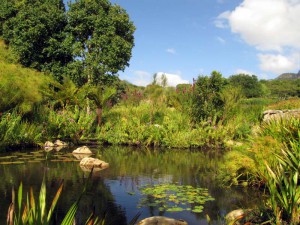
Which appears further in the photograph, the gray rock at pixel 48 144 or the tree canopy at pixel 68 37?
the tree canopy at pixel 68 37

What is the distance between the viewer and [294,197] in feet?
13.5

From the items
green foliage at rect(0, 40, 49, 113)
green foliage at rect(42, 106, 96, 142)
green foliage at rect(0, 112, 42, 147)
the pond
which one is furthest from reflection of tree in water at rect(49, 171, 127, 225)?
green foliage at rect(42, 106, 96, 142)

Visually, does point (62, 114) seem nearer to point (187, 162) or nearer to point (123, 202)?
point (187, 162)

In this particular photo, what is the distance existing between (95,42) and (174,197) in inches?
607

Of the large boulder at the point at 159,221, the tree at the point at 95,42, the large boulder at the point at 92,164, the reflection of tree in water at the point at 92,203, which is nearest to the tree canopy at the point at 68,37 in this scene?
the tree at the point at 95,42

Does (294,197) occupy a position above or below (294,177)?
below

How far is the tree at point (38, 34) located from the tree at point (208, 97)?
9.42 metres

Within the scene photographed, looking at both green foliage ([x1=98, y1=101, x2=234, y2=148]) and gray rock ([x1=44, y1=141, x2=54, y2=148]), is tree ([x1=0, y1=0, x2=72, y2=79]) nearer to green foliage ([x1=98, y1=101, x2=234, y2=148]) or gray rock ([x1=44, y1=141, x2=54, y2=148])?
green foliage ([x1=98, y1=101, x2=234, y2=148])

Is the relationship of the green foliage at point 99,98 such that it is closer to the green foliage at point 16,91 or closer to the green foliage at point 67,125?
the green foliage at point 67,125

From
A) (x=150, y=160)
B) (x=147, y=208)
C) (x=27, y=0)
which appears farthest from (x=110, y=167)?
(x=27, y=0)

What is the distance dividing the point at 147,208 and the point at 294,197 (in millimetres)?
2599

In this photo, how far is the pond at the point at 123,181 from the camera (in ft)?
17.8

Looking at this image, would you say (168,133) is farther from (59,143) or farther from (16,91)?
(16,91)

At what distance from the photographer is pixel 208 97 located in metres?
15.4
